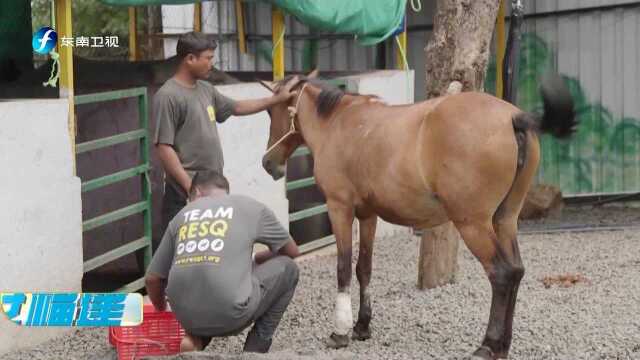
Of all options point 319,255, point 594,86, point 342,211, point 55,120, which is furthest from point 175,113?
point 594,86

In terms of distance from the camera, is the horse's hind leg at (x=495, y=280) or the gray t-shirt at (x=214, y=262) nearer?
the gray t-shirt at (x=214, y=262)

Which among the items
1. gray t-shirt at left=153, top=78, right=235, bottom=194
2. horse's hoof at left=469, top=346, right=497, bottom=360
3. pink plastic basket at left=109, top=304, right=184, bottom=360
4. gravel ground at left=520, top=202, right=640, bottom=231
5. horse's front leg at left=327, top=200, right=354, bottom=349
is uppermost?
gray t-shirt at left=153, top=78, right=235, bottom=194

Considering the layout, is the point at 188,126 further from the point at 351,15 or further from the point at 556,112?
the point at 351,15

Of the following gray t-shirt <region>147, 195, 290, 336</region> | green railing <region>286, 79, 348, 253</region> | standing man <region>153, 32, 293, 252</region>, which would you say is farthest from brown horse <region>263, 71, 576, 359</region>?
green railing <region>286, 79, 348, 253</region>

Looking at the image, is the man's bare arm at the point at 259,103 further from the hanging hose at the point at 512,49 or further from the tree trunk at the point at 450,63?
the hanging hose at the point at 512,49

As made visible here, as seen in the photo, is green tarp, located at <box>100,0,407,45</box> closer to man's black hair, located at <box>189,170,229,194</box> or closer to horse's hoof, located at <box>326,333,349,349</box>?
man's black hair, located at <box>189,170,229,194</box>

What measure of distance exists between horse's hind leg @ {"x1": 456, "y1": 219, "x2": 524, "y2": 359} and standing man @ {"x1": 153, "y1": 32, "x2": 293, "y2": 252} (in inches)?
59.7

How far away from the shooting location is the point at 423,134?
20.3 feet

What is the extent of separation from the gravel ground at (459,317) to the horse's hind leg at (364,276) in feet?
0.29

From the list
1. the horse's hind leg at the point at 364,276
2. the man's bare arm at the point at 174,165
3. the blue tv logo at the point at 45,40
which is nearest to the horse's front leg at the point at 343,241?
the horse's hind leg at the point at 364,276

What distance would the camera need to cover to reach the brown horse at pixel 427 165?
235 inches

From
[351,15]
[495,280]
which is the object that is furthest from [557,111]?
[351,15]

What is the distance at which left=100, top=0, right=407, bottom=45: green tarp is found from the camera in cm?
879

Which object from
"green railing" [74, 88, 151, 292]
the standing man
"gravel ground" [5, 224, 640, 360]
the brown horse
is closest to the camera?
the brown horse
